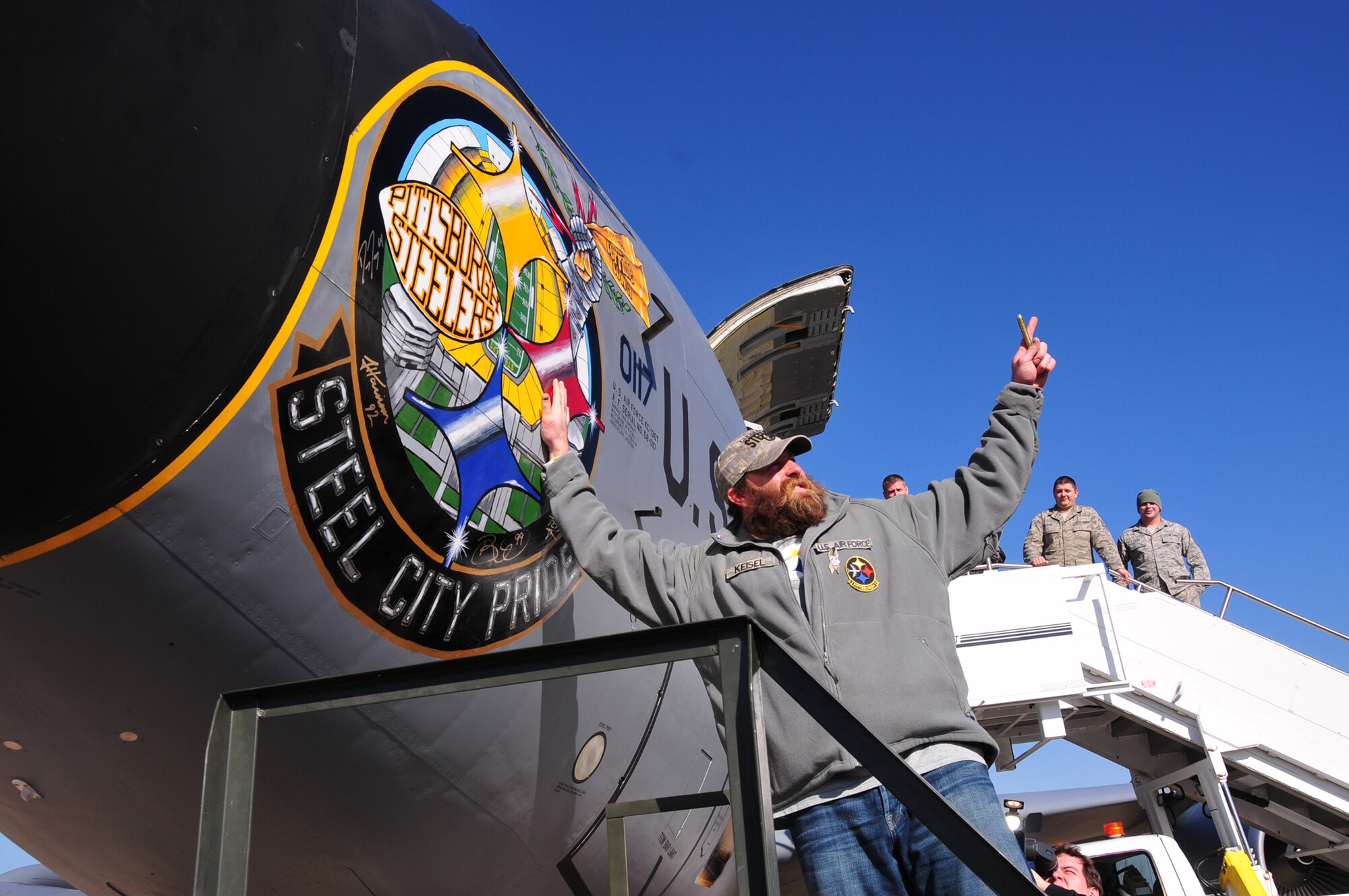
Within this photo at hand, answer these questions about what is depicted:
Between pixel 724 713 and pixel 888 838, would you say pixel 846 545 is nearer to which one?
pixel 888 838

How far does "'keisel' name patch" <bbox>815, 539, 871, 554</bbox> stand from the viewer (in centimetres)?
280

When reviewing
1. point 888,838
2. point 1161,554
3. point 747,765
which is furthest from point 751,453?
point 1161,554

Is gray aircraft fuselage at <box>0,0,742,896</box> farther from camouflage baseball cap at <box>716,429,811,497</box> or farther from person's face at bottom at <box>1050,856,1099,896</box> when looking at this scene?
person's face at bottom at <box>1050,856,1099,896</box>

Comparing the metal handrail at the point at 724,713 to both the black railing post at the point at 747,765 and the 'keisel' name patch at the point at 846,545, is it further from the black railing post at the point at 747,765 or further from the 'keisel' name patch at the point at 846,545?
the 'keisel' name patch at the point at 846,545

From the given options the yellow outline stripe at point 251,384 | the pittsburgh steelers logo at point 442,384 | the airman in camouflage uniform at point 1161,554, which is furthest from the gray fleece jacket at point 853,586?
the airman in camouflage uniform at point 1161,554

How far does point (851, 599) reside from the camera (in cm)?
270

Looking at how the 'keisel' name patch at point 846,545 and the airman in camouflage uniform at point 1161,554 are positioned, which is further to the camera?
the airman in camouflage uniform at point 1161,554

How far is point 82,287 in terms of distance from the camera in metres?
1.96

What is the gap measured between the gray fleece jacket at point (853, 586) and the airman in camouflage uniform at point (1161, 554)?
850 centimetres

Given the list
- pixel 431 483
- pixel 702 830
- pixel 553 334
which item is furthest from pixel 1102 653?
pixel 431 483

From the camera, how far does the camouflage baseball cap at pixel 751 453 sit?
9.60 feet

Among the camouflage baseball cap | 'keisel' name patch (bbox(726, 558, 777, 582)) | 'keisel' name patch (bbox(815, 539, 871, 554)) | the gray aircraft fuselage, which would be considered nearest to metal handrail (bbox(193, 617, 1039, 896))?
the gray aircraft fuselage

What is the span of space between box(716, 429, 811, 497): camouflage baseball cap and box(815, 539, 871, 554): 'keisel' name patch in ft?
0.91

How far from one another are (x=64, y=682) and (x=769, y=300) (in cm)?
615
